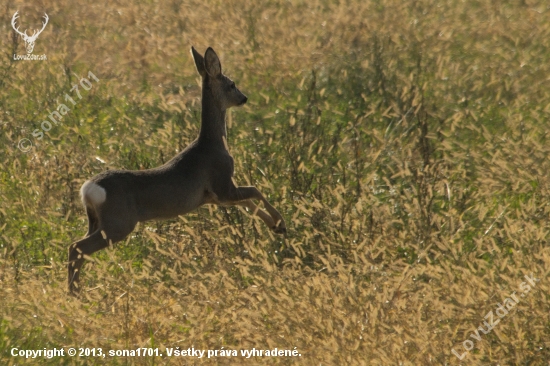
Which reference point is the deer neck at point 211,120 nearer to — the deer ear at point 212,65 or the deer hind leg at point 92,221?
the deer ear at point 212,65

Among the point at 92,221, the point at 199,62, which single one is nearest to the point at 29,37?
the point at 199,62

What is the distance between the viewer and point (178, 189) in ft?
21.3

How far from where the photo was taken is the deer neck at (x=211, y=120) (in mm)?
6938

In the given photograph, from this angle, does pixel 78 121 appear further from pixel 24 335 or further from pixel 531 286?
pixel 531 286

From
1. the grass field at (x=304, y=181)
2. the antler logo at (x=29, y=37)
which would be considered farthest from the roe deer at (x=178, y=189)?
the antler logo at (x=29, y=37)

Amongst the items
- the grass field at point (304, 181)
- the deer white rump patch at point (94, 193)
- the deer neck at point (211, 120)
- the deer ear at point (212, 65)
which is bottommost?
the grass field at point (304, 181)

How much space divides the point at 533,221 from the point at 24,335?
3.51 metres

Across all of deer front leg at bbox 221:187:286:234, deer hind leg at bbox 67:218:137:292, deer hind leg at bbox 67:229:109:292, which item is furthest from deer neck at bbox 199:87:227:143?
deer hind leg at bbox 67:229:109:292

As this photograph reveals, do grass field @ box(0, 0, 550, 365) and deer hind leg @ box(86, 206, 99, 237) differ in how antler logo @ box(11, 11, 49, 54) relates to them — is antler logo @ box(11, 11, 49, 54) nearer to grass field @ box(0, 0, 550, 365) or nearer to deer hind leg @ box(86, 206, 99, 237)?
grass field @ box(0, 0, 550, 365)

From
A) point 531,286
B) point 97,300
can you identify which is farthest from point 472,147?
point 97,300

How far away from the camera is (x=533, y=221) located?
686 cm

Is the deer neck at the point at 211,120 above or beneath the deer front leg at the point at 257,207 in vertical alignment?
above

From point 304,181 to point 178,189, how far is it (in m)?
1.50

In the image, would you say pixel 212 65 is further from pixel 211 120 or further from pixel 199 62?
pixel 211 120
